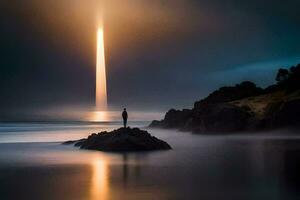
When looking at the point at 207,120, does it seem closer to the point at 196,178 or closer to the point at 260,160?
the point at 260,160

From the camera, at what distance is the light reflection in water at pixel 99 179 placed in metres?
23.2

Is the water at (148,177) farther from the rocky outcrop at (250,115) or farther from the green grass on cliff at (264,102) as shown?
the green grass on cliff at (264,102)

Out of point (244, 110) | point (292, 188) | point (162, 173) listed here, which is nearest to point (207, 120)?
point (244, 110)

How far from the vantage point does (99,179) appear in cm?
2948

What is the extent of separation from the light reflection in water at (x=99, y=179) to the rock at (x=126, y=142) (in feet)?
24.5

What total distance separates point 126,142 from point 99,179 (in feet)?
67.6

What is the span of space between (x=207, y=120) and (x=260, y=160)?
60.5 meters

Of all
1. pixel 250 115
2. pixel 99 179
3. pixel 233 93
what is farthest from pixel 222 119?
pixel 99 179

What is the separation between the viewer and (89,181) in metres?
28.5

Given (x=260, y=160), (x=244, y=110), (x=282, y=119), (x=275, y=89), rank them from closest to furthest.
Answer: (x=260, y=160) → (x=282, y=119) → (x=244, y=110) → (x=275, y=89)

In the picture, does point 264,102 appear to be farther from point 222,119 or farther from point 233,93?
point 233,93

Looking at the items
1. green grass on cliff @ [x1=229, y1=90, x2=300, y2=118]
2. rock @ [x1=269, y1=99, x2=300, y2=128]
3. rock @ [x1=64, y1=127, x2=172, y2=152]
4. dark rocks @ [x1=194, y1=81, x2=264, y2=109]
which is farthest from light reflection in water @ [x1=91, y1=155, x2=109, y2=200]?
dark rocks @ [x1=194, y1=81, x2=264, y2=109]

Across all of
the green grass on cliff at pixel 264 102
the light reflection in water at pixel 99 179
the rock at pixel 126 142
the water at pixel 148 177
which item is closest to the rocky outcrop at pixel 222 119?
the green grass on cliff at pixel 264 102

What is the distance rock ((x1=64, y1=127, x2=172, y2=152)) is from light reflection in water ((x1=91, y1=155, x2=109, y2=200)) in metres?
7.46
